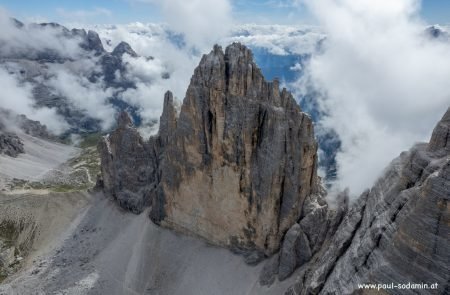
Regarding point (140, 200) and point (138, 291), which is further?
point (140, 200)

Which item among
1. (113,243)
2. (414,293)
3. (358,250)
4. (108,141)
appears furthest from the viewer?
Result: (108,141)

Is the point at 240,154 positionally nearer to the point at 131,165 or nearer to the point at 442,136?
the point at 442,136

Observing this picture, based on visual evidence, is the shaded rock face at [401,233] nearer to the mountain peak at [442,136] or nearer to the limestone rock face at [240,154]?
the mountain peak at [442,136]

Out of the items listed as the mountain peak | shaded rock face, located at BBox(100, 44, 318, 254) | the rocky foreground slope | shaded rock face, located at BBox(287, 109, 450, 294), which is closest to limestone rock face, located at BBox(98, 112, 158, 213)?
the rocky foreground slope

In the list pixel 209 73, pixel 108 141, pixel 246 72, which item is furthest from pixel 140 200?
pixel 246 72

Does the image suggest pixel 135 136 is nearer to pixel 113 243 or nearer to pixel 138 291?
pixel 113 243

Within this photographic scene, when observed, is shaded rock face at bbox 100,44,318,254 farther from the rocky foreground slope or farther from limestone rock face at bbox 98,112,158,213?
limestone rock face at bbox 98,112,158,213

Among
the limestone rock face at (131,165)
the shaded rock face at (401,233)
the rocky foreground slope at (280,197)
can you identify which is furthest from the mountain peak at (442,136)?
the limestone rock face at (131,165)
